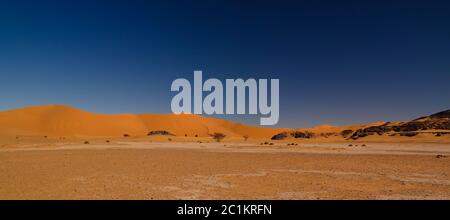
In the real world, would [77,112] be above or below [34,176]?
above

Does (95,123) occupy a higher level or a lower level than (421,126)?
higher

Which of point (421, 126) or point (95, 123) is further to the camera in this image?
point (95, 123)

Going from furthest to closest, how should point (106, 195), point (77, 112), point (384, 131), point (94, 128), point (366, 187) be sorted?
1. point (77, 112)
2. point (94, 128)
3. point (384, 131)
4. point (366, 187)
5. point (106, 195)

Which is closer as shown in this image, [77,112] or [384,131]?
[384,131]

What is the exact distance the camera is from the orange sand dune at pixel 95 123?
89.2m

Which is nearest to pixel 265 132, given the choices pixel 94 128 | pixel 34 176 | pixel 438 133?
pixel 94 128

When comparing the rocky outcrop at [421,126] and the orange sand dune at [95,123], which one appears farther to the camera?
the orange sand dune at [95,123]

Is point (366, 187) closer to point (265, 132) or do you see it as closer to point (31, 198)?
point (31, 198)

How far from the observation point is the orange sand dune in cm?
8919

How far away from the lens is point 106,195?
32.7 ft

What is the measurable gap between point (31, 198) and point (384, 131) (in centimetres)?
6478

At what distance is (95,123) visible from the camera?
348ft

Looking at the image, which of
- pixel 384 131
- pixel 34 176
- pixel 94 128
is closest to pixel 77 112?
pixel 94 128
